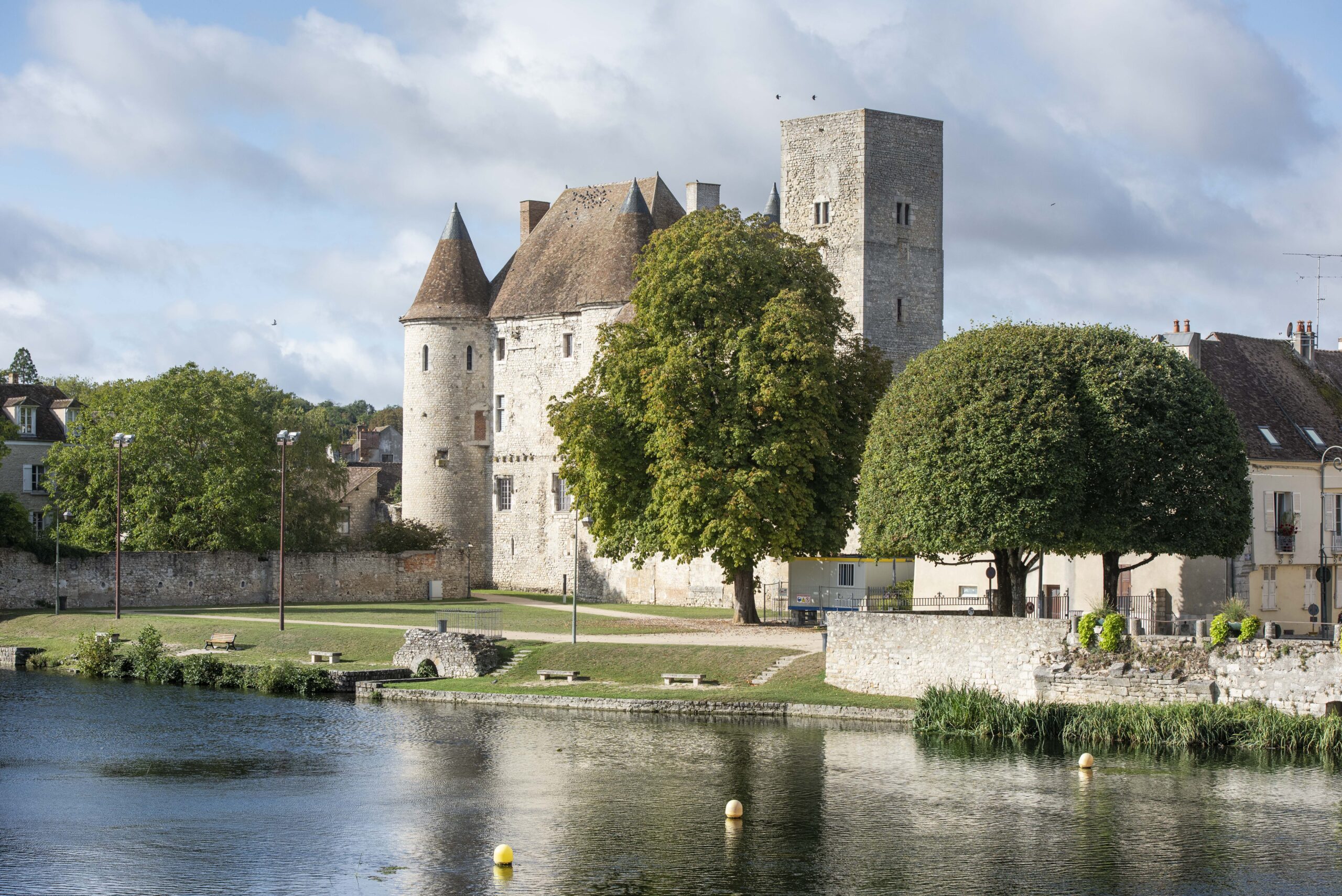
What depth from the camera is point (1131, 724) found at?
26828mm

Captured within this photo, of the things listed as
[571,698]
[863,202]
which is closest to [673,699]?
[571,698]

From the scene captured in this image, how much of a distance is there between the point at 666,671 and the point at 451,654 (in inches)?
234

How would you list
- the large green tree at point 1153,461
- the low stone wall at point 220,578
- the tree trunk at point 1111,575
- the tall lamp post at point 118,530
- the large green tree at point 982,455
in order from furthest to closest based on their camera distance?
1. the low stone wall at point 220,578
2. the tall lamp post at point 118,530
3. the tree trunk at point 1111,575
4. the large green tree at point 1153,461
5. the large green tree at point 982,455

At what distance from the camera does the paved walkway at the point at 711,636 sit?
117 feet

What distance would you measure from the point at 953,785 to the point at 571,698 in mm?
11067

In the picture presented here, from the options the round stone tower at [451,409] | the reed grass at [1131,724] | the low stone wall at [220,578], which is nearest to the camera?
the reed grass at [1131,724]

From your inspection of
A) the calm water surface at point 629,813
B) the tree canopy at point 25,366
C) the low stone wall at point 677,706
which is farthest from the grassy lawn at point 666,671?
the tree canopy at point 25,366

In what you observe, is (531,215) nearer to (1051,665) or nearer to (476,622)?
(476,622)

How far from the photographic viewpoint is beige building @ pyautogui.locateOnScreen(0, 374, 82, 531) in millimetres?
62969

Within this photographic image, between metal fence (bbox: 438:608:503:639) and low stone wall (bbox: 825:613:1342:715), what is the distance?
1111 centimetres

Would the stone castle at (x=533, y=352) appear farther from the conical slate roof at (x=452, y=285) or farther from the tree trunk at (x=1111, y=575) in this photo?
the tree trunk at (x=1111, y=575)

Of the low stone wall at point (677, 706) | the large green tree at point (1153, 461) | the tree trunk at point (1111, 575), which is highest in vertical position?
the large green tree at point (1153, 461)

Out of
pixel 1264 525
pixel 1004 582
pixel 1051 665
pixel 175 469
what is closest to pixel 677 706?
pixel 1051 665

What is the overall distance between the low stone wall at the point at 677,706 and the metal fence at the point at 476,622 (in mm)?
5338
